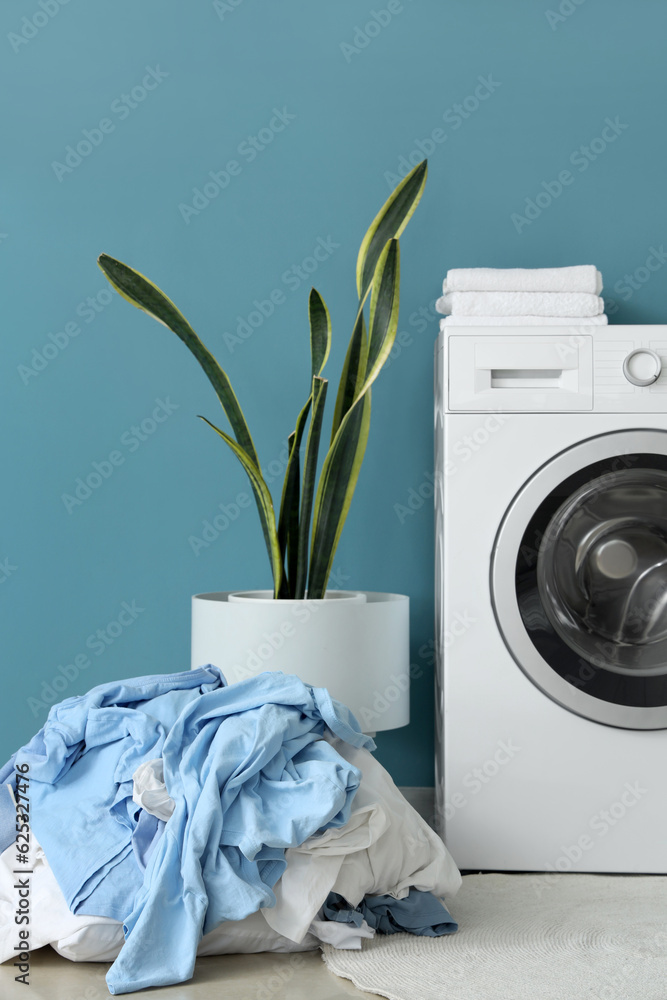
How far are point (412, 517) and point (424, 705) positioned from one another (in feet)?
1.44

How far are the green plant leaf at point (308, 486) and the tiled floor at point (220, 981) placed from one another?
0.68 m

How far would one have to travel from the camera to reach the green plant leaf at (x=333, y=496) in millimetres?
1649

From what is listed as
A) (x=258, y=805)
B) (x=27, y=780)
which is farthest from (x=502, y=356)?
(x=27, y=780)

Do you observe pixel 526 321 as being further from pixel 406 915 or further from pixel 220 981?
pixel 220 981

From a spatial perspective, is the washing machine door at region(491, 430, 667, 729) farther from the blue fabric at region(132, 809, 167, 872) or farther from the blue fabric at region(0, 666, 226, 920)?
the blue fabric at region(132, 809, 167, 872)

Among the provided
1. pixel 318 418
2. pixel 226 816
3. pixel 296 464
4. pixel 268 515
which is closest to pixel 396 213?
pixel 318 418

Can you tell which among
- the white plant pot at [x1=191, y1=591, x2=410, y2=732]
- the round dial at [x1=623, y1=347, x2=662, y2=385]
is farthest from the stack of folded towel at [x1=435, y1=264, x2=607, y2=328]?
the white plant pot at [x1=191, y1=591, x2=410, y2=732]

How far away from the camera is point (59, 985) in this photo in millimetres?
1124

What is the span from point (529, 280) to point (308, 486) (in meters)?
0.62

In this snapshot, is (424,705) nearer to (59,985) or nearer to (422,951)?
(422,951)

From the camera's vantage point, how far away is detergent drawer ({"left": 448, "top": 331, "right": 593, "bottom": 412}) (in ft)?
5.25

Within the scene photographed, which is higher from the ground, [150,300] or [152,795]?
[150,300]

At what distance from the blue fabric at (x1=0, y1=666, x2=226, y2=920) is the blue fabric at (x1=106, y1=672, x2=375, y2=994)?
6 centimetres

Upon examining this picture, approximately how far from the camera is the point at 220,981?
1133mm
